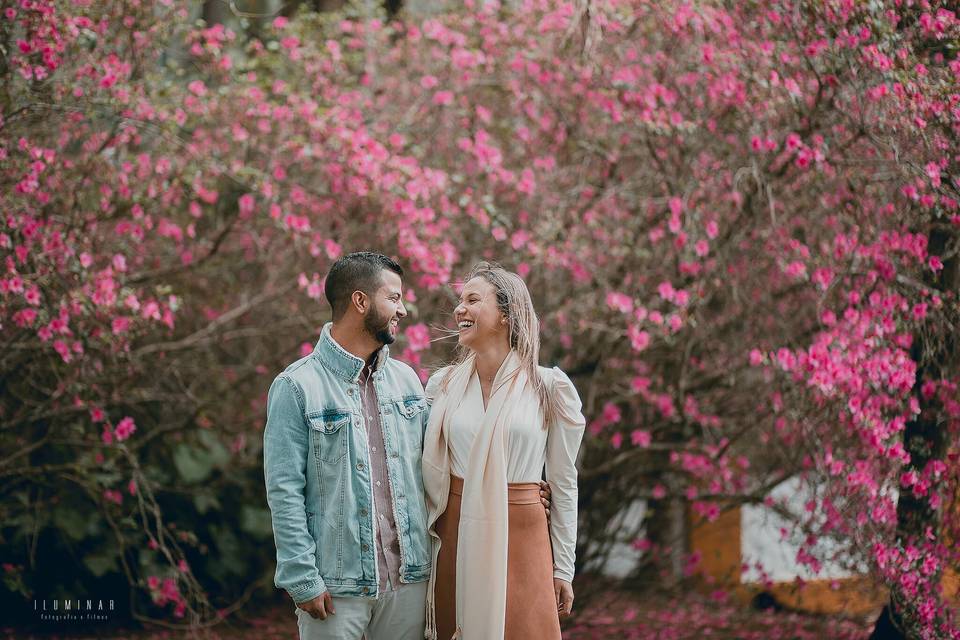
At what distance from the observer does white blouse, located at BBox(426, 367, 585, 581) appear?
132 inches

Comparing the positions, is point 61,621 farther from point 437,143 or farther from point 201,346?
point 437,143

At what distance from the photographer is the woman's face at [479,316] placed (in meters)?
3.41

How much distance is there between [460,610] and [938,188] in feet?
10.3

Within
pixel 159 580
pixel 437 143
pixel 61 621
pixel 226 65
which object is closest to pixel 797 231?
pixel 437 143

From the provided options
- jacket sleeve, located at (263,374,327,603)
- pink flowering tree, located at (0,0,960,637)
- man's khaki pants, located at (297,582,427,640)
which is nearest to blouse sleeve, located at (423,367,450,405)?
jacket sleeve, located at (263,374,327,603)

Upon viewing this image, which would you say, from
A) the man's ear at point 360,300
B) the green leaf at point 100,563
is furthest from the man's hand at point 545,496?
the green leaf at point 100,563

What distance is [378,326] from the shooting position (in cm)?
331

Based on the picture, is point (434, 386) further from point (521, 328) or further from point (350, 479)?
point (350, 479)

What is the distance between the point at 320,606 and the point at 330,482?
1.25ft

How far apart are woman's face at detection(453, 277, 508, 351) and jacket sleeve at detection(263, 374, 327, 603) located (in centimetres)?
61

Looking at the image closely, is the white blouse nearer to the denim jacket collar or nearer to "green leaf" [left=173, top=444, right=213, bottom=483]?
the denim jacket collar

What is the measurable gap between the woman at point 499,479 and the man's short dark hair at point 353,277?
12.6 inches

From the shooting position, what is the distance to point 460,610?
325cm

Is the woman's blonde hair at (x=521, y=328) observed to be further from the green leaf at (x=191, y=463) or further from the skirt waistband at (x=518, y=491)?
the green leaf at (x=191, y=463)
